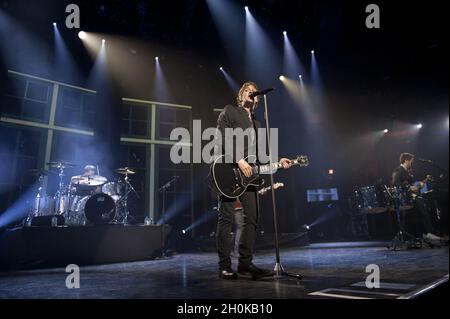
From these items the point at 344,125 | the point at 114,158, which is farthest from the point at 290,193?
the point at 114,158

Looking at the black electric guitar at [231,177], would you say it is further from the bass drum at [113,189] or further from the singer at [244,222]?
the bass drum at [113,189]

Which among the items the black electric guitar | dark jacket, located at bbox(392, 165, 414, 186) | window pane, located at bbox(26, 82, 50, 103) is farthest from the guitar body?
window pane, located at bbox(26, 82, 50, 103)

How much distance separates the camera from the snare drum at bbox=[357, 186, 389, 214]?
6.35m

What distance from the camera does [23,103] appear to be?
725 cm

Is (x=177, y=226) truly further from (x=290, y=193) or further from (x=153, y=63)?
(x=153, y=63)

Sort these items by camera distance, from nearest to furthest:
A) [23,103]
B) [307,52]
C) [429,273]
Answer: [429,273], [23,103], [307,52]

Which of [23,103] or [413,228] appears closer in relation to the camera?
[23,103]

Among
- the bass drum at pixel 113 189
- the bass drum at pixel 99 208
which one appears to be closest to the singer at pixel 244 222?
the bass drum at pixel 99 208

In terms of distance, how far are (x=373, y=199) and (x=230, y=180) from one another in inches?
194

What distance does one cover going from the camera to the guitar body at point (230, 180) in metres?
2.90

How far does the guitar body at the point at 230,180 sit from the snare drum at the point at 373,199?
455 centimetres

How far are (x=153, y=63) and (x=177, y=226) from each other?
4920 mm

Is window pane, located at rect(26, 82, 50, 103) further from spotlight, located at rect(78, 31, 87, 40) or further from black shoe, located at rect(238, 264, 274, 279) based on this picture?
black shoe, located at rect(238, 264, 274, 279)

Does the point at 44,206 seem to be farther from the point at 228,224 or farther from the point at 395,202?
the point at 395,202
